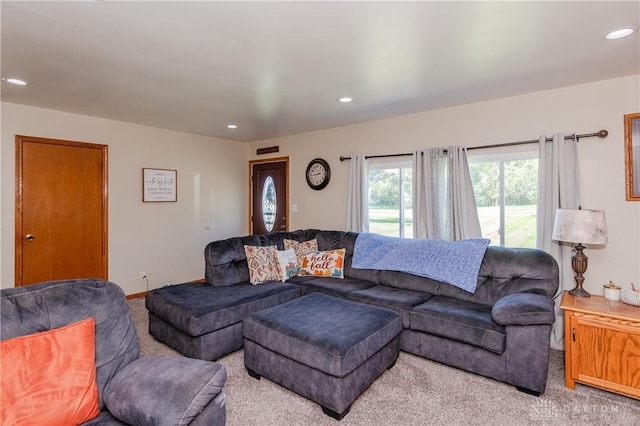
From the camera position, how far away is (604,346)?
2.28m

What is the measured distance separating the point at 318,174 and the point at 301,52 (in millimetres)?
2741

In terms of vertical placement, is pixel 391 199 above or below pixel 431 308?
above

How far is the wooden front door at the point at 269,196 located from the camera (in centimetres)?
556

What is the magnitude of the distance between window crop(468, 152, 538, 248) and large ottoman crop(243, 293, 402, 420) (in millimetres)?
1726

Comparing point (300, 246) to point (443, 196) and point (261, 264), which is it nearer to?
point (261, 264)

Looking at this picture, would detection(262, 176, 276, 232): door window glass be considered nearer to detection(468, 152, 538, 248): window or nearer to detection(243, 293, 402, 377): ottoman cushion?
detection(243, 293, 402, 377): ottoman cushion

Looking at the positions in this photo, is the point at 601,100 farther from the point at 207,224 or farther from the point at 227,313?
the point at 207,224

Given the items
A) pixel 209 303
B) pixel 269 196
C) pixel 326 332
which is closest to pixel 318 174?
pixel 269 196

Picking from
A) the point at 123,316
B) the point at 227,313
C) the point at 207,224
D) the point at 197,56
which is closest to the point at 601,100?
the point at 197,56

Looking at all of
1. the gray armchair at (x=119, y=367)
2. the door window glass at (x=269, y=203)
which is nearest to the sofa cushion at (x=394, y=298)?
the gray armchair at (x=119, y=367)

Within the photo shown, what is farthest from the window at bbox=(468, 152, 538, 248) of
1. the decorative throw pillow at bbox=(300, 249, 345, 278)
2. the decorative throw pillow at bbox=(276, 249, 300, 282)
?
the decorative throw pillow at bbox=(276, 249, 300, 282)

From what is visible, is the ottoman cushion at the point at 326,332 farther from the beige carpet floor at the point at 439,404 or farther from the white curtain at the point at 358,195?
the white curtain at the point at 358,195

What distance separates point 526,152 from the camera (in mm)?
3344

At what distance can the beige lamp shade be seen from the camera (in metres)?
2.54
